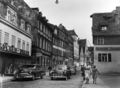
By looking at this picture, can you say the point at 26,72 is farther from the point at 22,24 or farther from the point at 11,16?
the point at 22,24

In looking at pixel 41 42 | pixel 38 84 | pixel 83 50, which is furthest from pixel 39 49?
pixel 83 50

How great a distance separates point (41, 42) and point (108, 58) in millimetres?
14391

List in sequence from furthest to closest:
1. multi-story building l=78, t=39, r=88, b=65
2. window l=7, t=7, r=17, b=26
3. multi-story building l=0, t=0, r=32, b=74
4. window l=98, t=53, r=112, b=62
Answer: multi-story building l=78, t=39, r=88, b=65
window l=98, t=53, r=112, b=62
window l=7, t=7, r=17, b=26
multi-story building l=0, t=0, r=32, b=74

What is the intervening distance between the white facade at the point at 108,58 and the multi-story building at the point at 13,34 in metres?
12.9

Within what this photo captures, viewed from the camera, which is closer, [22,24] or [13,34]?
[13,34]

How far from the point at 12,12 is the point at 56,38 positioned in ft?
109

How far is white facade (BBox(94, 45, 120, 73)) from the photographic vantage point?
39.2 m

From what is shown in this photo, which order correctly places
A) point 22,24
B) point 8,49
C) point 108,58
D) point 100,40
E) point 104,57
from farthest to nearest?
1. point 100,40
2. point 104,57
3. point 108,58
4. point 22,24
5. point 8,49

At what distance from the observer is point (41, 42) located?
4516 centimetres

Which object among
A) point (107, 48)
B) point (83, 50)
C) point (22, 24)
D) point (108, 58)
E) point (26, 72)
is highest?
point (22, 24)

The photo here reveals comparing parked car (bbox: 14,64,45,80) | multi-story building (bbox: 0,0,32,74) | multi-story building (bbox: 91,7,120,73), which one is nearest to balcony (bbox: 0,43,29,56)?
multi-story building (bbox: 0,0,32,74)

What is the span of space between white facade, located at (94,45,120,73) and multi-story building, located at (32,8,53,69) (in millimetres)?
10894

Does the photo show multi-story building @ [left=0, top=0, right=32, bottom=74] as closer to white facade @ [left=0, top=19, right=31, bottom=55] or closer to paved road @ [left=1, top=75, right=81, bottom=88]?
white facade @ [left=0, top=19, right=31, bottom=55]

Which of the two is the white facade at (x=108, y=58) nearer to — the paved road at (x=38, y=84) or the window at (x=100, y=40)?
the window at (x=100, y=40)
